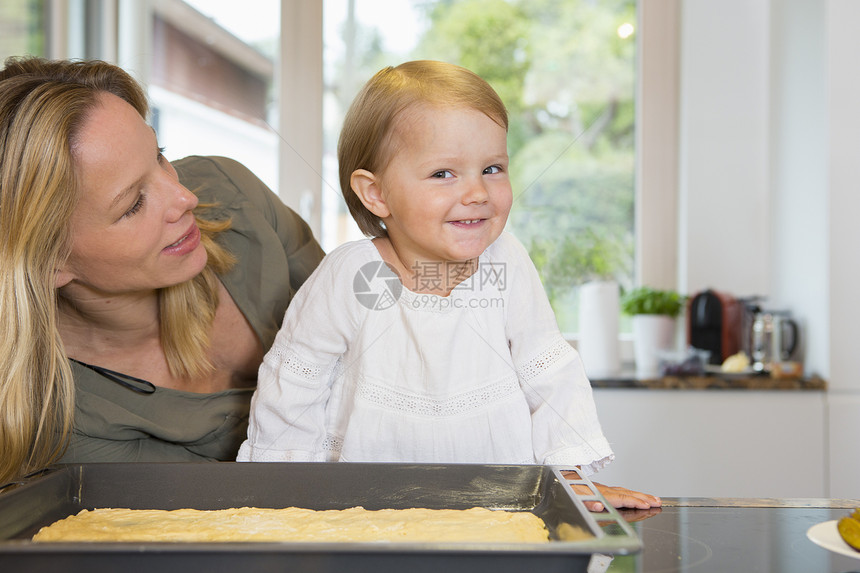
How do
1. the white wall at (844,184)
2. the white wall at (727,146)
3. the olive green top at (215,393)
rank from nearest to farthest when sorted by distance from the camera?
1. the olive green top at (215,393)
2. the white wall at (844,184)
3. the white wall at (727,146)

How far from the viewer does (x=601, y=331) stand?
2166mm

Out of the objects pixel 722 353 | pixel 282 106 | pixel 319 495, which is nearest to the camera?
pixel 319 495

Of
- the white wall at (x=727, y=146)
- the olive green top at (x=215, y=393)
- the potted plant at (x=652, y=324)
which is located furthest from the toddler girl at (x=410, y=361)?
the white wall at (x=727, y=146)

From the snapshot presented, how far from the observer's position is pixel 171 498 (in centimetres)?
84

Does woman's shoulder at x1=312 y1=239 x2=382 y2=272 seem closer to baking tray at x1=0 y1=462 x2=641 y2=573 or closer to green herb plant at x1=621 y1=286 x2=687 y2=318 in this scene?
baking tray at x1=0 y1=462 x2=641 y2=573

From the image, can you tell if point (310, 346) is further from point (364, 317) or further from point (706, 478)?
point (706, 478)

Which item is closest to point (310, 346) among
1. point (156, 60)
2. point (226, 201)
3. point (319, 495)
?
point (319, 495)

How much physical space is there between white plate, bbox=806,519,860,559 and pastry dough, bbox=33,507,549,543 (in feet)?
0.79

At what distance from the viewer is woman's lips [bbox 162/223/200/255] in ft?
3.55

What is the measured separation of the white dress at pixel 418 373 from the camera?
41.2 inches

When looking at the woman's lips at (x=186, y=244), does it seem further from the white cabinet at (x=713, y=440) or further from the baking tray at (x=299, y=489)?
the white cabinet at (x=713, y=440)

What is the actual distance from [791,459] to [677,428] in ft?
0.95

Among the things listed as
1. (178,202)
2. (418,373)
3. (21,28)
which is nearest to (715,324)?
(418,373)

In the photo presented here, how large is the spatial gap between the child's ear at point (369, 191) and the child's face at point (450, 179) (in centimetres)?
3
